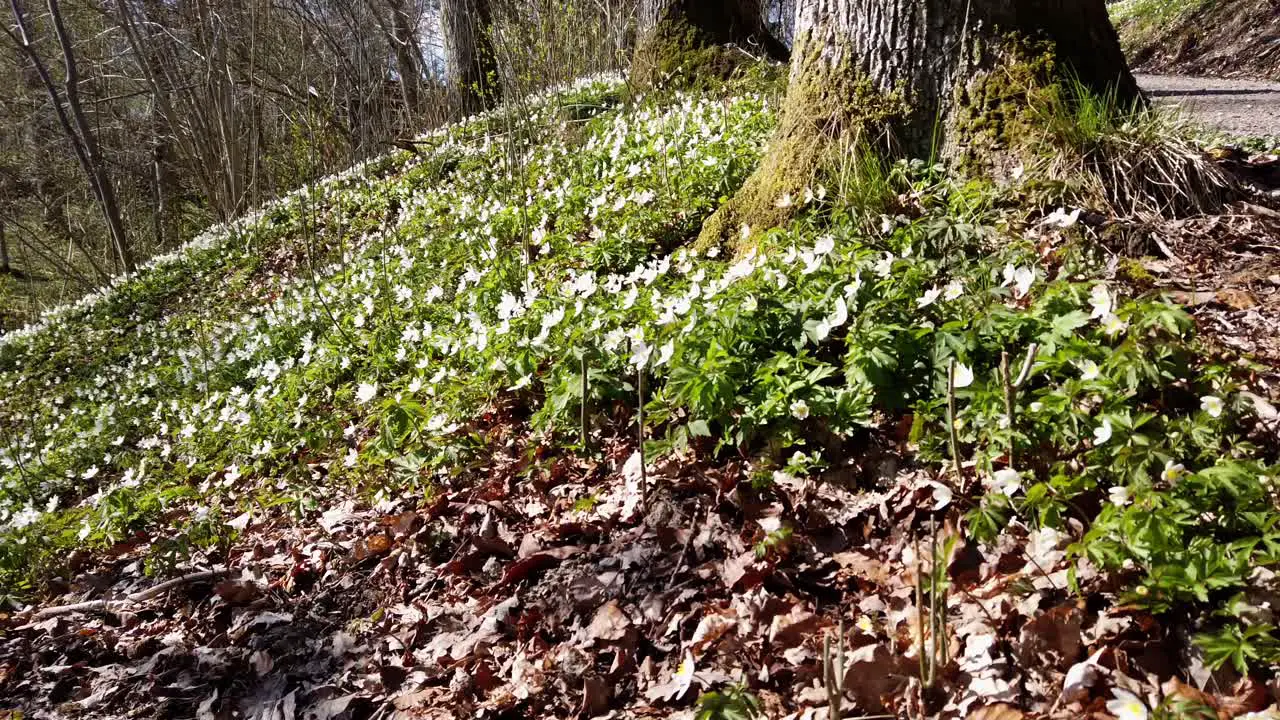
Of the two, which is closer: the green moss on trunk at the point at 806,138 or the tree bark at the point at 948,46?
the tree bark at the point at 948,46

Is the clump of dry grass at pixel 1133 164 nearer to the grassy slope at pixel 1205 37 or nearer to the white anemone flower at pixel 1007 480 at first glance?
the white anemone flower at pixel 1007 480

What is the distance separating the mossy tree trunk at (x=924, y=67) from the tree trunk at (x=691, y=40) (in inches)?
137

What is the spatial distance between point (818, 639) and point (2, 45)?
21.2 metres

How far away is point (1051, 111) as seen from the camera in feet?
10.3

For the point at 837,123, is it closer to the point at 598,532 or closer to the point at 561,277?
the point at 561,277

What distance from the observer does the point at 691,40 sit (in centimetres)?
711

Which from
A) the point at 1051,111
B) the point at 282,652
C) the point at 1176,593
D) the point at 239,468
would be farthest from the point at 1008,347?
the point at 239,468

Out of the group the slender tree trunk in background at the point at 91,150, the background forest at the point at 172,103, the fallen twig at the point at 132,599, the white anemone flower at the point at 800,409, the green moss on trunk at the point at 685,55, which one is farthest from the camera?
the slender tree trunk in background at the point at 91,150

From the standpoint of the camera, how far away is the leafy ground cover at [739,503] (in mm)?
1690

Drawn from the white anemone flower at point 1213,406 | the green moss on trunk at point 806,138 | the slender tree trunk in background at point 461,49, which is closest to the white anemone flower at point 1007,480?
the white anemone flower at point 1213,406

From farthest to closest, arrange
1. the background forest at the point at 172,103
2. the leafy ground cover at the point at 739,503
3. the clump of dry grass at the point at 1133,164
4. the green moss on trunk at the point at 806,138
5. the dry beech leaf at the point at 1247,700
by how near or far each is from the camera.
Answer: the background forest at the point at 172,103 → the green moss on trunk at the point at 806,138 → the clump of dry grass at the point at 1133,164 → the leafy ground cover at the point at 739,503 → the dry beech leaf at the point at 1247,700

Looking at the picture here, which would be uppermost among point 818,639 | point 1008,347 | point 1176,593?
point 1008,347

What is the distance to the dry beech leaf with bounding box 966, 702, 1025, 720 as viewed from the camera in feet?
5.19

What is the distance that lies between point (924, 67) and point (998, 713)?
2789mm
